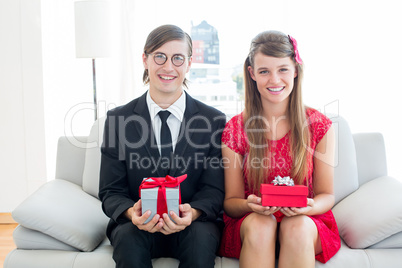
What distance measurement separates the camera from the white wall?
306cm

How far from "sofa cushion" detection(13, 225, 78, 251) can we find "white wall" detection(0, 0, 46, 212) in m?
1.56

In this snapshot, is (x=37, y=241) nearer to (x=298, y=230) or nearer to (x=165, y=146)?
(x=165, y=146)

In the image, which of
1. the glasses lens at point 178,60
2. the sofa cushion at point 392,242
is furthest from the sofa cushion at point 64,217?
the sofa cushion at point 392,242

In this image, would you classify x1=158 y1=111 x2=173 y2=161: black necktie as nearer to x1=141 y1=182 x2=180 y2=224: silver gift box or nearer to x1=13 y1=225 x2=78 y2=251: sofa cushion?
x1=141 y1=182 x2=180 y2=224: silver gift box

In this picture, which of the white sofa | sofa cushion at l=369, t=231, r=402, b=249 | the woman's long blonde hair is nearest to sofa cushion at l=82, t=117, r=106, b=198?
the white sofa

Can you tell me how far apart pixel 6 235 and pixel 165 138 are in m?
1.88

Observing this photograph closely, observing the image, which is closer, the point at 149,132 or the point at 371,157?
the point at 149,132

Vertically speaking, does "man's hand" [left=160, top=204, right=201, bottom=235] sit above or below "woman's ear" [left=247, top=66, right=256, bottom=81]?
below

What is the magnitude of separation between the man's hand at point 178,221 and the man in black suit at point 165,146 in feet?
0.16

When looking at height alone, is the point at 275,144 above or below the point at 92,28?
below

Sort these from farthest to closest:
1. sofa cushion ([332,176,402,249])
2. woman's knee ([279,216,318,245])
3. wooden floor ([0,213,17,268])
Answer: wooden floor ([0,213,17,268]), sofa cushion ([332,176,402,249]), woman's knee ([279,216,318,245])

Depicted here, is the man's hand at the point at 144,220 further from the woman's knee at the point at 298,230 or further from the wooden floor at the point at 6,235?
the wooden floor at the point at 6,235

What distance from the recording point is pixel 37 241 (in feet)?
5.56

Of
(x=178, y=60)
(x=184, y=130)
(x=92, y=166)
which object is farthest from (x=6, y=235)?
(x=178, y=60)
